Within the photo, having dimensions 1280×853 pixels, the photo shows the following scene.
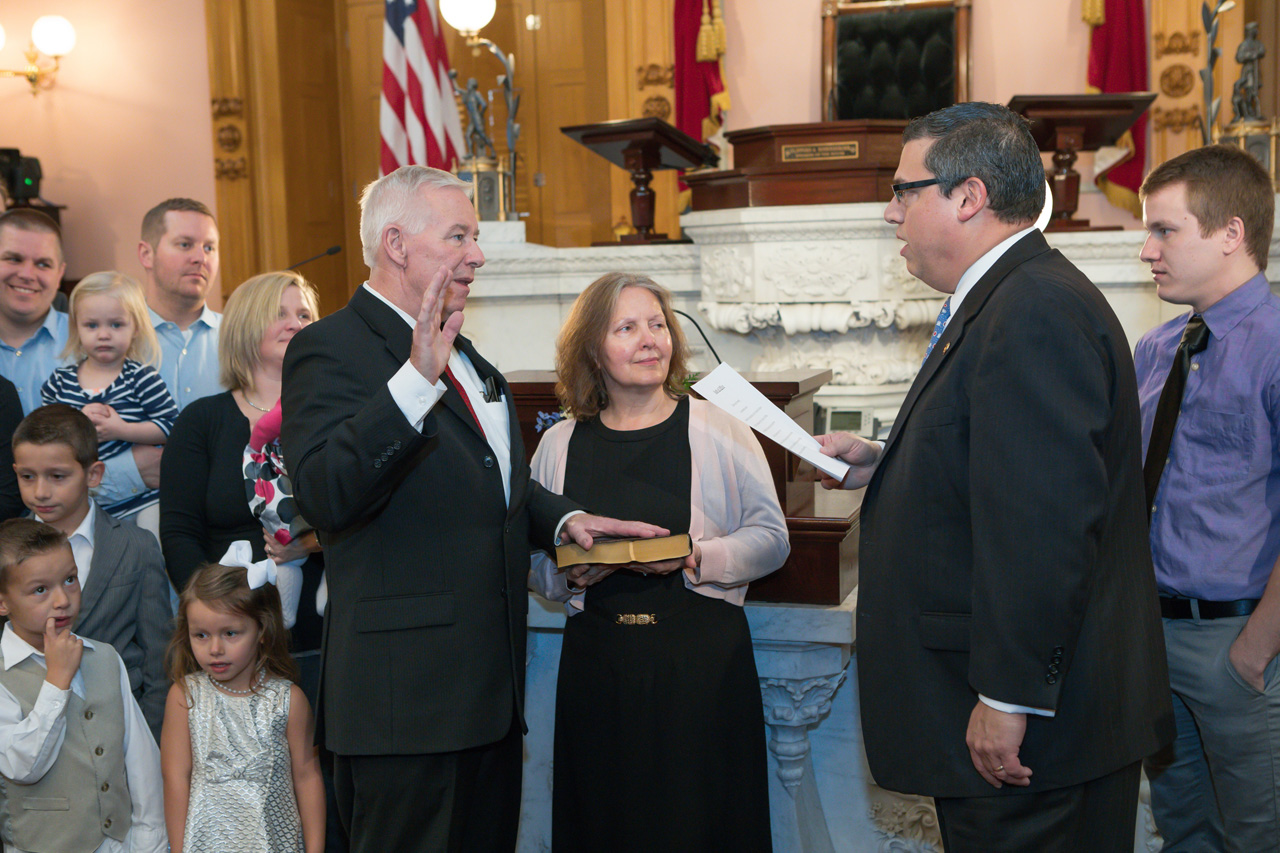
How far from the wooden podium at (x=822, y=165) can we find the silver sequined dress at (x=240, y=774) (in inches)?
111

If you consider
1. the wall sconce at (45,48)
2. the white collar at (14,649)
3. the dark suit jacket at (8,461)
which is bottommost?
the white collar at (14,649)

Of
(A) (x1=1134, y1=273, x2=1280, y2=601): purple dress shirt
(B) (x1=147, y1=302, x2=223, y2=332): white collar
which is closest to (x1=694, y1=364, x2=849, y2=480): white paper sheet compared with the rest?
(A) (x1=1134, y1=273, x2=1280, y2=601): purple dress shirt

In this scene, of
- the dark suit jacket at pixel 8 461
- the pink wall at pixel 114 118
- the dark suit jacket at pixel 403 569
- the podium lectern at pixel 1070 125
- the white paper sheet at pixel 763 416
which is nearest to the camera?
the dark suit jacket at pixel 403 569

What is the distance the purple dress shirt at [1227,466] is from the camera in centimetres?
185

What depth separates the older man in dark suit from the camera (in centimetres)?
166

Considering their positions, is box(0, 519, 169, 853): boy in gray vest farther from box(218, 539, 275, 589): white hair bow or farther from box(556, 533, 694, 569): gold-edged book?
box(556, 533, 694, 569): gold-edged book

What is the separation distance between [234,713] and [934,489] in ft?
4.49

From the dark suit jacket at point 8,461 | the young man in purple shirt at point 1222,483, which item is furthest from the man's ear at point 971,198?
the dark suit jacket at point 8,461

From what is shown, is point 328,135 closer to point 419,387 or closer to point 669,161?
point 669,161

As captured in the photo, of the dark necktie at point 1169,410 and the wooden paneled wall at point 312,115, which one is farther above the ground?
the wooden paneled wall at point 312,115

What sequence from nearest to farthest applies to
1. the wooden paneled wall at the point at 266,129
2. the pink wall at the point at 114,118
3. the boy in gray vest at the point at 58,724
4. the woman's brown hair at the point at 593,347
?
the boy in gray vest at the point at 58,724, the woman's brown hair at the point at 593,347, the wooden paneled wall at the point at 266,129, the pink wall at the point at 114,118

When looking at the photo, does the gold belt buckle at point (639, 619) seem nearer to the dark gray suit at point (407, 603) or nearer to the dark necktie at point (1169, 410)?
the dark gray suit at point (407, 603)

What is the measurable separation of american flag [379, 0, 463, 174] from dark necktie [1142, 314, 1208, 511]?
155 inches

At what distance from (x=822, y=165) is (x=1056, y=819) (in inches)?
121
